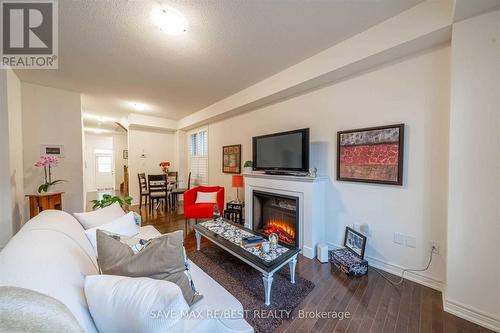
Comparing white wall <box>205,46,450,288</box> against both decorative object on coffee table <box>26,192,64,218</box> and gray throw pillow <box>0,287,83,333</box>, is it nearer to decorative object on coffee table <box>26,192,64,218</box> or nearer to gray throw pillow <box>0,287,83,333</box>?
gray throw pillow <box>0,287,83,333</box>

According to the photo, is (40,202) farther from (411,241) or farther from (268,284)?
(411,241)

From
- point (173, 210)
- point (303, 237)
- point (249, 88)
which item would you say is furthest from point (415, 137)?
point (173, 210)

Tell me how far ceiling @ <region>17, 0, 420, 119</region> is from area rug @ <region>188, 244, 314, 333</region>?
2616 millimetres

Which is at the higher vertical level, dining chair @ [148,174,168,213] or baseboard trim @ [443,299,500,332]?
dining chair @ [148,174,168,213]

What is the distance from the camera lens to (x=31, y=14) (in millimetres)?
1780

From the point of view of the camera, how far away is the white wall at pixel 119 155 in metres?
8.10

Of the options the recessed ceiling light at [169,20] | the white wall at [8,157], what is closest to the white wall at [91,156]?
the white wall at [8,157]

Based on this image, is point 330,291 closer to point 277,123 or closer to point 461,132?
point 461,132

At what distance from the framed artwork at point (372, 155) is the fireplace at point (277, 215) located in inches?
31.7

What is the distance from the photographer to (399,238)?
81.9 inches

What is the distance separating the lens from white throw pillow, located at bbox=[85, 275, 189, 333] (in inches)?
28.3

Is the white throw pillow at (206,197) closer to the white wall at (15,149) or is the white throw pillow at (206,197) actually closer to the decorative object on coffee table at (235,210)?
the decorative object on coffee table at (235,210)

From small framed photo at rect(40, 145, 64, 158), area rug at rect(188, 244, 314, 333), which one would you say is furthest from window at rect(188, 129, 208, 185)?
area rug at rect(188, 244, 314, 333)

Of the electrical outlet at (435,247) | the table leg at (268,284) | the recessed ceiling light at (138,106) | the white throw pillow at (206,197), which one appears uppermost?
the recessed ceiling light at (138,106)
